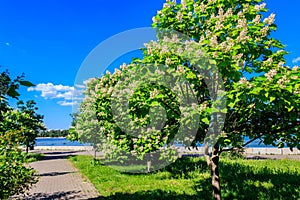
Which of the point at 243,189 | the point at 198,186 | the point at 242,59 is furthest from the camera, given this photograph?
the point at 198,186

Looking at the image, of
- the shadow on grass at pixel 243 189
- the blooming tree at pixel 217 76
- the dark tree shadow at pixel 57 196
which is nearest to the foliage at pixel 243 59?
the blooming tree at pixel 217 76

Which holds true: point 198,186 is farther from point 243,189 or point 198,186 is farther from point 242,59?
point 242,59

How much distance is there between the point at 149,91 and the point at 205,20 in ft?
8.53

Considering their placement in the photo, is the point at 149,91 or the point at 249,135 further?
the point at 249,135

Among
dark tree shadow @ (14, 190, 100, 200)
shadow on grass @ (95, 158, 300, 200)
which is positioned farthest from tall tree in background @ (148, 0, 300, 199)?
dark tree shadow @ (14, 190, 100, 200)

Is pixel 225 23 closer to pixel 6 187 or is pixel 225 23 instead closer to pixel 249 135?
pixel 249 135

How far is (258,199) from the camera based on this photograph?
8.96 meters

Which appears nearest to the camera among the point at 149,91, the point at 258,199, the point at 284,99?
the point at 284,99

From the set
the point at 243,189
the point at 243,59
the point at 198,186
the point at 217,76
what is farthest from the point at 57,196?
the point at 243,59

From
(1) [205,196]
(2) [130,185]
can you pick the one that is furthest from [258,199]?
(2) [130,185]

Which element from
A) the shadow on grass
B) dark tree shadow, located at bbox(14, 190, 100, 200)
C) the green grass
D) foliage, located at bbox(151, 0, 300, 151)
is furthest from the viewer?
dark tree shadow, located at bbox(14, 190, 100, 200)

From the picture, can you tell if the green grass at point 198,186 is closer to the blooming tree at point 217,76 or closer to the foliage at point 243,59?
the blooming tree at point 217,76

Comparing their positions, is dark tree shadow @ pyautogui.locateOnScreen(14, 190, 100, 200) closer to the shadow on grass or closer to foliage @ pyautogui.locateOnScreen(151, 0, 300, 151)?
the shadow on grass

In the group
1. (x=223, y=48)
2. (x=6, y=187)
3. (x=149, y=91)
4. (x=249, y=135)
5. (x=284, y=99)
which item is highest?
(x=223, y=48)
